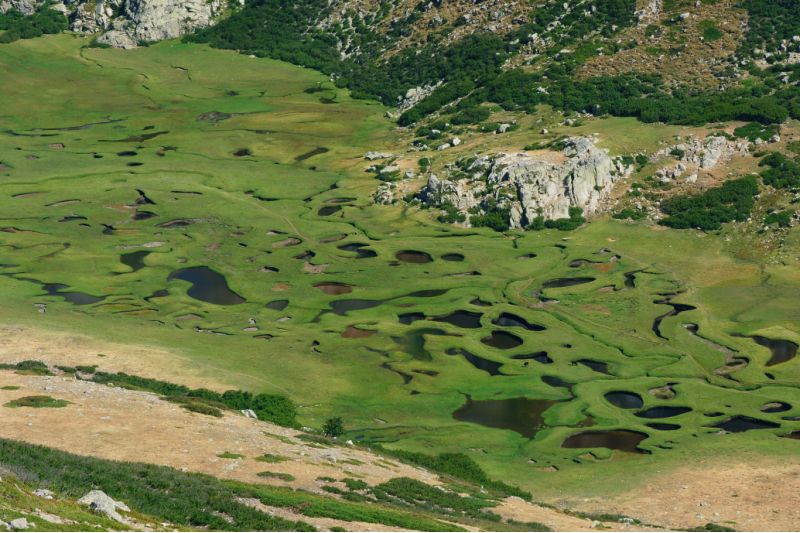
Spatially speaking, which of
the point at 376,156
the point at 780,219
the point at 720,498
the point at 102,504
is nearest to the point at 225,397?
the point at 720,498

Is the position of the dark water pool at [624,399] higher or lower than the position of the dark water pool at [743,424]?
higher

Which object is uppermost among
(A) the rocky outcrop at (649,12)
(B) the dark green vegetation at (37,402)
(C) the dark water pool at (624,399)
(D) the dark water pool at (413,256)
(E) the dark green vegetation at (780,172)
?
(A) the rocky outcrop at (649,12)

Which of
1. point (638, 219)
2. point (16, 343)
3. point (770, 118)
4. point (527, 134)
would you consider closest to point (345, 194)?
point (527, 134)

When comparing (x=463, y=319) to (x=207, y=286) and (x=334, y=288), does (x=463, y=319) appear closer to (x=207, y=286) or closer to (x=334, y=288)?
(x=334, y=288)

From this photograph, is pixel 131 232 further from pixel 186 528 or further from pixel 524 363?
pixel 186 528

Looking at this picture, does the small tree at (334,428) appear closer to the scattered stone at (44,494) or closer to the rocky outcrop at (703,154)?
the scattered stone at (44,494)

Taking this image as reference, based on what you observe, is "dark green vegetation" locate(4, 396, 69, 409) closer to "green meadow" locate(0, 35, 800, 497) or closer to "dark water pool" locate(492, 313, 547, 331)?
"green meadow" locate(0, 35, 800, 497)

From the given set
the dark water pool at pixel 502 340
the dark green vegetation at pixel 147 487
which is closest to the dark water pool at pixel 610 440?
the dark water pool at pixel 502 340
